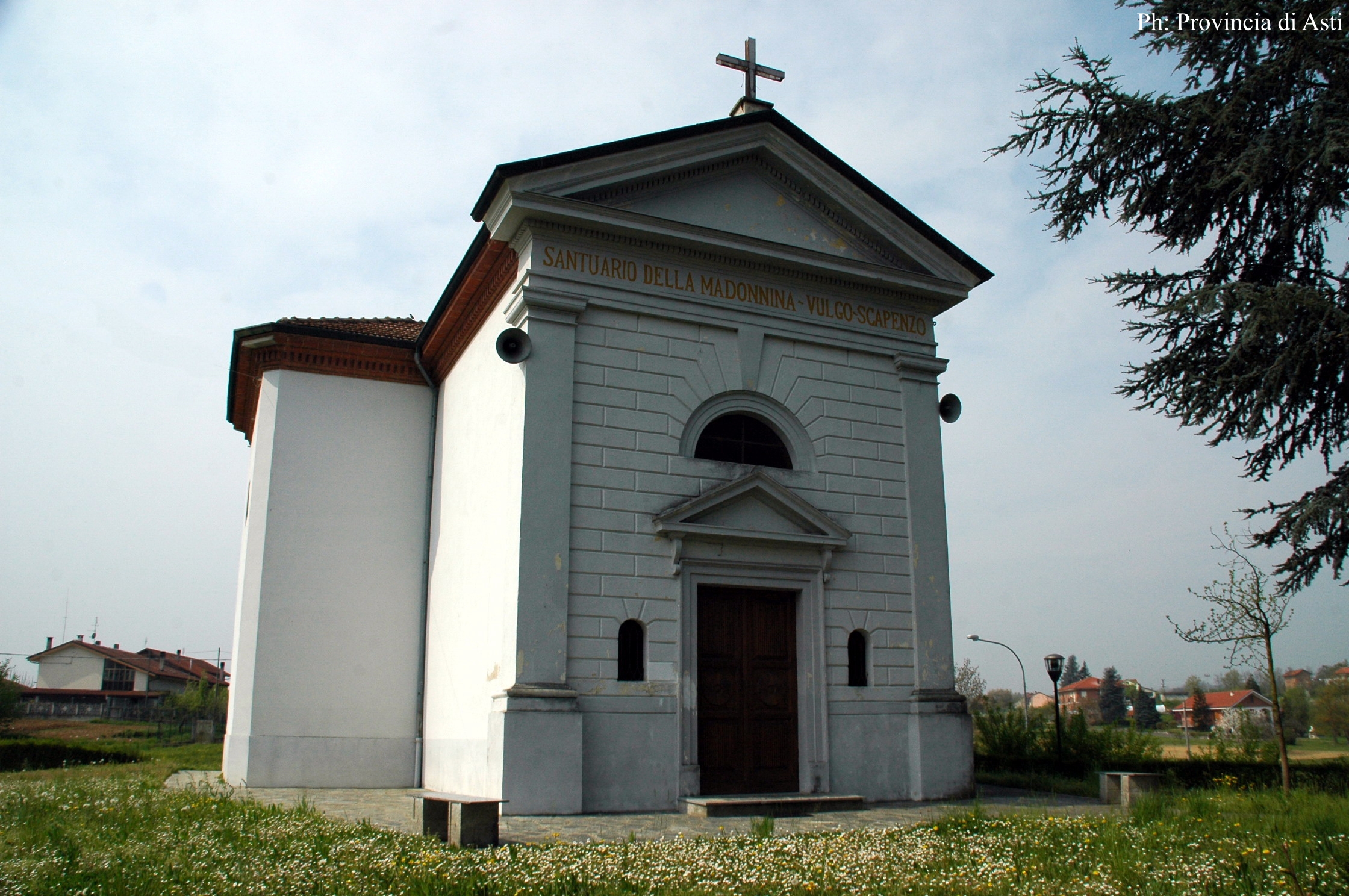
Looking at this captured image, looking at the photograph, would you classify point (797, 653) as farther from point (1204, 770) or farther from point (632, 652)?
point (1204, 770)

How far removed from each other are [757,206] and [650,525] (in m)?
4.78

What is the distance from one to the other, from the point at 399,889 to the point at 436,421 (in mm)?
11235

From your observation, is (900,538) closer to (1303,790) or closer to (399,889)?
(1303,790)

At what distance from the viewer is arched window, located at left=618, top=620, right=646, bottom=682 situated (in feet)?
37.0

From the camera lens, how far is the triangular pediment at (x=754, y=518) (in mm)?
11664

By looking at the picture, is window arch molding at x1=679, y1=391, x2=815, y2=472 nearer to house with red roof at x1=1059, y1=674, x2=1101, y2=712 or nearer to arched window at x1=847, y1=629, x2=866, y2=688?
arched window at x1=847, y1=629, x2=866, y2=688

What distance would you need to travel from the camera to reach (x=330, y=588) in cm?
1513

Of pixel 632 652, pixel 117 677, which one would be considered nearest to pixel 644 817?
pixel 632 652

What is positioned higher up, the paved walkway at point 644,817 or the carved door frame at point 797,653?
the carved door frame at point 797,653

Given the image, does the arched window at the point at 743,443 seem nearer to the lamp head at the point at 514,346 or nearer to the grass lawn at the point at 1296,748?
the lamp head at the point at 514,346

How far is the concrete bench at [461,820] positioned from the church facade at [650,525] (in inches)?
93.6

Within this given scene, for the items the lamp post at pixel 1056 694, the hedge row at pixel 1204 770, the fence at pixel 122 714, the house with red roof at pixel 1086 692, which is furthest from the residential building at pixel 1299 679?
the house with red roof at pixel 1086 692

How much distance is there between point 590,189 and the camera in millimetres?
12078

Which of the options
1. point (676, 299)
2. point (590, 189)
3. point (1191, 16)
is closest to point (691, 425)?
point (676, 299)
